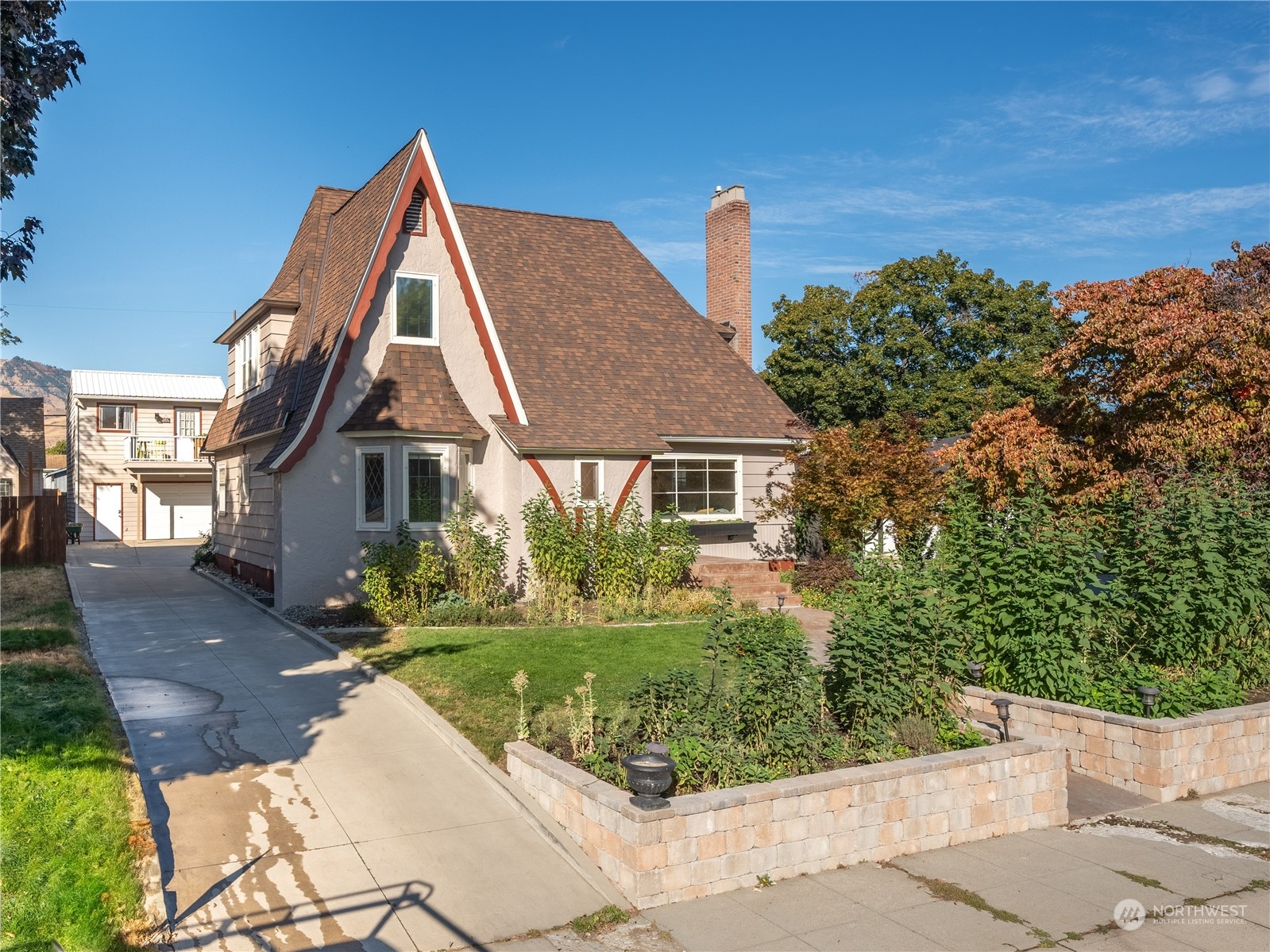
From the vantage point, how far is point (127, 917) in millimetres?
5477

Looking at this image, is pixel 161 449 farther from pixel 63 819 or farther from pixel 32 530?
pixel 63 819

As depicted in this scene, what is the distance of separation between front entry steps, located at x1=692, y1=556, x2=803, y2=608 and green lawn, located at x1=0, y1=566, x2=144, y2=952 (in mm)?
10602

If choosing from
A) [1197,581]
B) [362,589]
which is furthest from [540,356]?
[1197,581]

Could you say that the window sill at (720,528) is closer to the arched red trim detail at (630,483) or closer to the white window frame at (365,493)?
the arched red trim detail at (630,483)

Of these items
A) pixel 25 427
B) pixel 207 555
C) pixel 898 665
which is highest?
pixel 25 427

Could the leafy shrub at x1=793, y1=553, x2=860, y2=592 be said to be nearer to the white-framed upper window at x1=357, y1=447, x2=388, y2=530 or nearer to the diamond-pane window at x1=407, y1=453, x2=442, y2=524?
the diamond-pane window at x1=407, y1=453, x2=442, y2=524

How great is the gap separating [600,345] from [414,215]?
5.27 m

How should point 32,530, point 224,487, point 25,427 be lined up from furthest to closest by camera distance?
point 25,427 < point 32,530 < point 224,487

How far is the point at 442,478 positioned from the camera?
1659 centimetres

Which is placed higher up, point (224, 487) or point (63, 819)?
point (224, 487)

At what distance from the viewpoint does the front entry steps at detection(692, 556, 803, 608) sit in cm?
1775

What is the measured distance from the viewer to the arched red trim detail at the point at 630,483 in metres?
17.5
